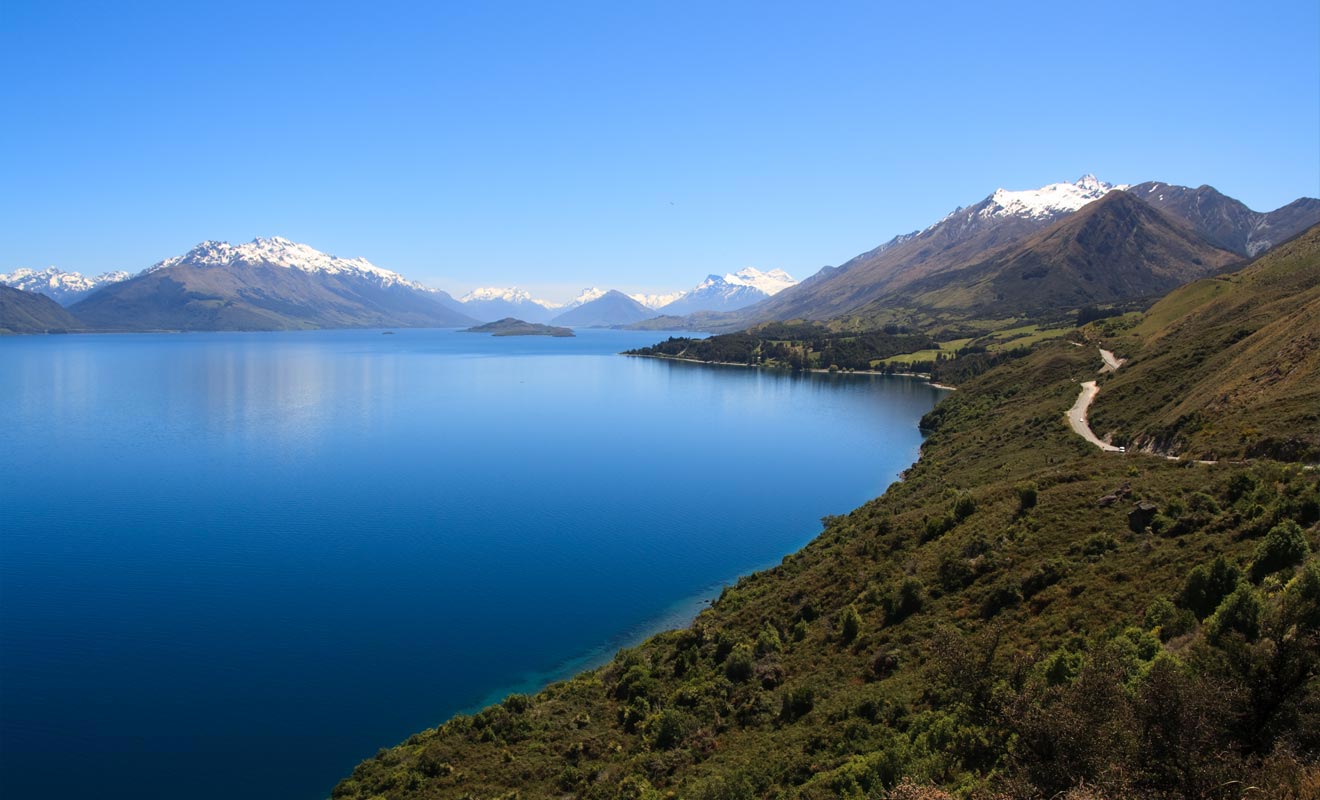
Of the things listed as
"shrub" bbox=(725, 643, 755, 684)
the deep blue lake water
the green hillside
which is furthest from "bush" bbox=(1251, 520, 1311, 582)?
the deep blue lake water

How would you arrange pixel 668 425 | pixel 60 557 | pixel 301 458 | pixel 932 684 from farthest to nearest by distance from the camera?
pixel 668 425
pixel 301 458
pixel 60 557
pixel 932 684

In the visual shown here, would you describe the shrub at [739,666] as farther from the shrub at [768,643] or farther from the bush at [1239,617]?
the bush at [1239,617]

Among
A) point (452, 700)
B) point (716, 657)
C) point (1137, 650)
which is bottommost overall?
point (452, 700)

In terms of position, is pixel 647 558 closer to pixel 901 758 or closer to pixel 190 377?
pixel 901 758

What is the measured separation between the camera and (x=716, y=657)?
38656 millimetres

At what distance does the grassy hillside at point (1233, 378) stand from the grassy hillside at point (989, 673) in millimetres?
6006

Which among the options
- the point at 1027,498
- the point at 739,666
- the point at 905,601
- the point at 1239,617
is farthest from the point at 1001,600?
the point at 739,666

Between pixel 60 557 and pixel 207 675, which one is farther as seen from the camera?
pixel 60 557

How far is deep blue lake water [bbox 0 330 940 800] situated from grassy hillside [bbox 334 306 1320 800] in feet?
25.2

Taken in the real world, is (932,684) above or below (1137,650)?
below

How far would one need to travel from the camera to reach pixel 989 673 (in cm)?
2100

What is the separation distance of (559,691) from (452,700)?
22.1 ft

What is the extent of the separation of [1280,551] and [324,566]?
61.4 meters

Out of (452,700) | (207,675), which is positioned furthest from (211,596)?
(452,700)
